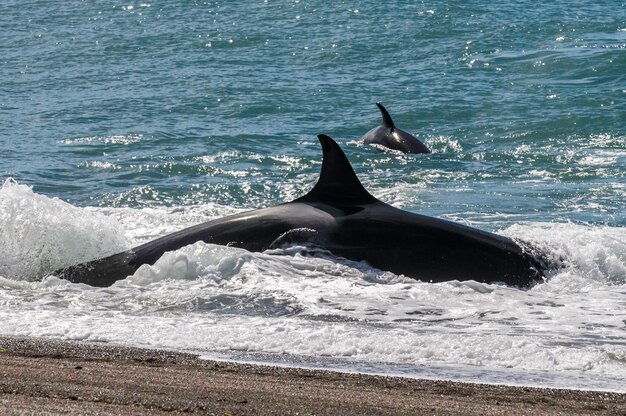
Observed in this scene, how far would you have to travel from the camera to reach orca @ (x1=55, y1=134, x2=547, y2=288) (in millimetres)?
10266

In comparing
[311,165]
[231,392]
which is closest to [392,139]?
[311,165]

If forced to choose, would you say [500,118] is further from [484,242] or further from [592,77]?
[484,242]

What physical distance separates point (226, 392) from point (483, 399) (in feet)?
4.15

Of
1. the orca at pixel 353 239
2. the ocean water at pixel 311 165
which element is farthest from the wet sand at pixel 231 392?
the orca at pixel 353 239

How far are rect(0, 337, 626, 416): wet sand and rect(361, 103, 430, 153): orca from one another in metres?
13.3

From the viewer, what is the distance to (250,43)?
107 ft

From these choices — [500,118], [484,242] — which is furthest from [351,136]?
[484,242]

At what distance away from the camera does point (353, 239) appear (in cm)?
1044

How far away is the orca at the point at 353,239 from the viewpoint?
1027 centimetres

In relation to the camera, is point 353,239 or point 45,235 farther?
point 45,235

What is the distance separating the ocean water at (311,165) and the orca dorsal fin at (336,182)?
1.95ft

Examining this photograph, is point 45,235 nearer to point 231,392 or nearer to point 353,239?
point 353,239

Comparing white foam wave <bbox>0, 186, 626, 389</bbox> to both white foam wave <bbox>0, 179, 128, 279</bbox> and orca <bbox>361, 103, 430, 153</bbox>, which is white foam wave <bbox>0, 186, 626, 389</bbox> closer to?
white foam wave <bbox>0, 179, 128, 279</bbox>

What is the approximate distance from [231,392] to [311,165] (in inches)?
543
